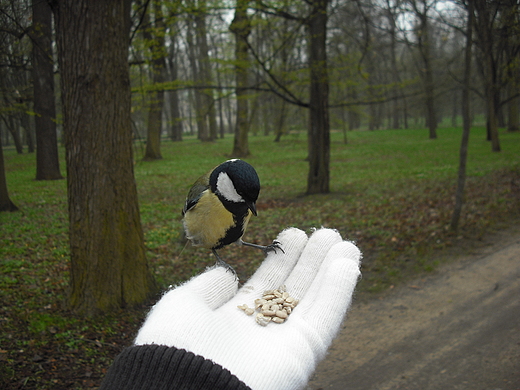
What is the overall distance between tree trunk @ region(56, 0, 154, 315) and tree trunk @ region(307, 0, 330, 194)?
4929mm

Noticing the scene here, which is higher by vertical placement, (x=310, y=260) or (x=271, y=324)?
(x=310, y=260)

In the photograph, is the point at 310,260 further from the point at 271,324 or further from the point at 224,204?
the point at 224,204

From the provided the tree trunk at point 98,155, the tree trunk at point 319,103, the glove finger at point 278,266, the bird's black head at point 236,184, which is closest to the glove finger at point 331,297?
the glove finger at point 278,266

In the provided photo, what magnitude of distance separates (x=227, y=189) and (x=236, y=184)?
0.07 m

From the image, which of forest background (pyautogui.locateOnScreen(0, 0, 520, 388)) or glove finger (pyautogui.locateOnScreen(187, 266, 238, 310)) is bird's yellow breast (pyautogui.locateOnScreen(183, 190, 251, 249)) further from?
forest background (pyautogui.locateOnScreen(0, 0, 520, 388))

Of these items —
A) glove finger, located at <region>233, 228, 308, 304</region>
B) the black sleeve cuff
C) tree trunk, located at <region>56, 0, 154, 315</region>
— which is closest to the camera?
the black sleeve cuff

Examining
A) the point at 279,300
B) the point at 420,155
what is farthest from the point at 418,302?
the point at 420,155

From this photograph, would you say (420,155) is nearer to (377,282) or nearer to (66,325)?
(377,282)

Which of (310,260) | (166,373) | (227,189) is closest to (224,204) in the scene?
(227,189)

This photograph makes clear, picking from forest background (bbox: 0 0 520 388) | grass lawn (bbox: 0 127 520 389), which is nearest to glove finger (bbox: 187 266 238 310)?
grass lawn (bbox: 0 127 520 389)

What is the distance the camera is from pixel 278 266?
230cm

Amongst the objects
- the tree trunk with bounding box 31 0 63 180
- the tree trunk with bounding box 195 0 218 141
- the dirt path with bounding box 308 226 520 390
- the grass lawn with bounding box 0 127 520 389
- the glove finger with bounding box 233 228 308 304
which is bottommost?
the dirt path with bounding box 308 226 520 390

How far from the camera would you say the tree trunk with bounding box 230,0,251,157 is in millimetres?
7100

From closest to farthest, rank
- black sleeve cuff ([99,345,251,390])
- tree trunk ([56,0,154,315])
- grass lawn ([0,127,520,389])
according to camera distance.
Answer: black sleeve cuff ([99,345,251,390]) → grass lawn ([0,127,520,389]) → tree trunk ([56,0,154,315])
